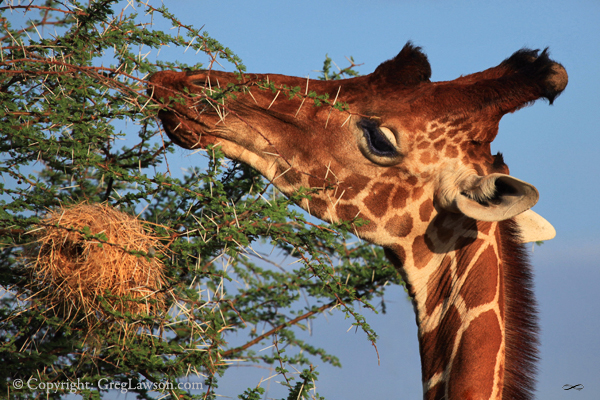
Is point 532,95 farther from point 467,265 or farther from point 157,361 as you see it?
point 157,361

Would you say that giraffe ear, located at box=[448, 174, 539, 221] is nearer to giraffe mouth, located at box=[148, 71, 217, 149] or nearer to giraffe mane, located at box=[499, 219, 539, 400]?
giraffe mane, located at box=[499, 219, 539, 400]

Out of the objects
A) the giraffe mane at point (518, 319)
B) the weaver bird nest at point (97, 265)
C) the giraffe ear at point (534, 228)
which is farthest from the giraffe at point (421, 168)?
the weaver bird nest at point (97, 265)

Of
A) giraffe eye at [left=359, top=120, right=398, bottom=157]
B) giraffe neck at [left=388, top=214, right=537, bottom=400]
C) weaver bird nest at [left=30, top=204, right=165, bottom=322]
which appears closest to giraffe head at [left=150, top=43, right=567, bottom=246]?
giraffe eye at [left=359, top=120, right=398, bottom=157]

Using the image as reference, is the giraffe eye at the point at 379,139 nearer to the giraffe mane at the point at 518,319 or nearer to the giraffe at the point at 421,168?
the giraffe at the point at 421,168

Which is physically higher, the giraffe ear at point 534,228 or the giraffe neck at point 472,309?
the giraffe ear at point 534,228

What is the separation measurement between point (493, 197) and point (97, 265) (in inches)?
87.4

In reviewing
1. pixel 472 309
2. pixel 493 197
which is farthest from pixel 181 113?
pixel 472 309

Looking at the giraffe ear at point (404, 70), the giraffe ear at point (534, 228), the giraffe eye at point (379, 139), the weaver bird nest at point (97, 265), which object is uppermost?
the giraffe ear at point (404, 70)

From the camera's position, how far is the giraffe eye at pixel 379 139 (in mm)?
3236

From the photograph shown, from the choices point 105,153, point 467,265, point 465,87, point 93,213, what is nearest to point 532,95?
point 465,87

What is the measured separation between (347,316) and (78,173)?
2.19 metres

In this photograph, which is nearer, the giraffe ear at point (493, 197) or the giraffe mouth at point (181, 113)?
the giraffe ear at point (493, 197)

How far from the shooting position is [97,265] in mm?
2730

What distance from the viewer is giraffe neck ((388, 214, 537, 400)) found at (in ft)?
9.61
